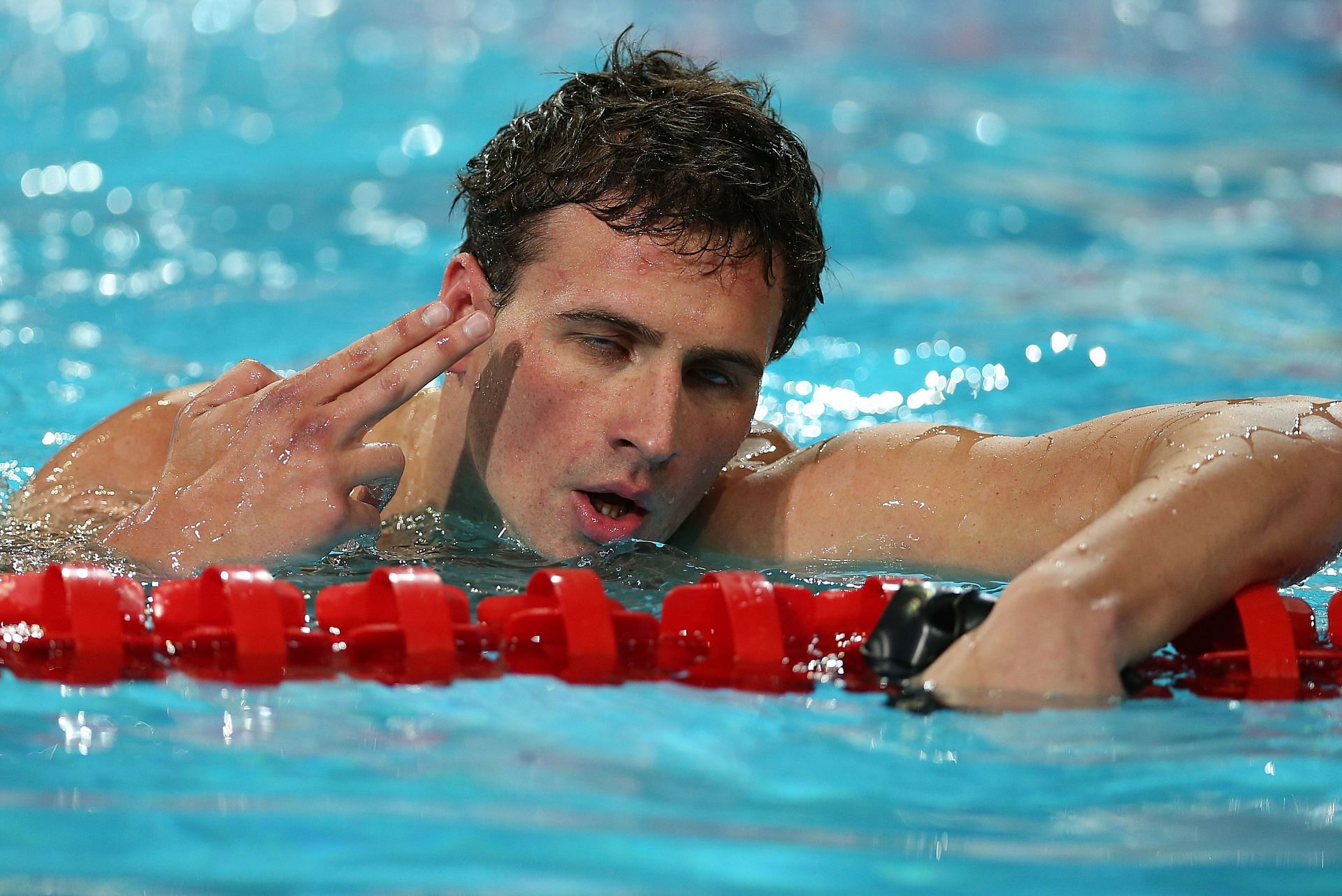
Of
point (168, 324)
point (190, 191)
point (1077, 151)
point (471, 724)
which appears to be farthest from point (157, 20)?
point (471, 724)

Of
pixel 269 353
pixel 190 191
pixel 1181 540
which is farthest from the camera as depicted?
pixel 190 191

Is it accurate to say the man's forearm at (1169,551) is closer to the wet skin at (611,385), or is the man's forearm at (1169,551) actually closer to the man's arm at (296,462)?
→ the wet skin at (611,385)

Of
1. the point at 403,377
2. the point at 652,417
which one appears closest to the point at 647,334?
the point at 652,417

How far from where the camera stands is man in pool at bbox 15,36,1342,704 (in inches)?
88.2

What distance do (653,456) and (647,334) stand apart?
21 centimetres

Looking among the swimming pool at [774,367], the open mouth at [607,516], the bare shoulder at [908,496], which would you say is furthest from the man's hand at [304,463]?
the bare shoulder at [908,496]

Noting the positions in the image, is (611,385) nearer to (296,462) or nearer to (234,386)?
(296,462)

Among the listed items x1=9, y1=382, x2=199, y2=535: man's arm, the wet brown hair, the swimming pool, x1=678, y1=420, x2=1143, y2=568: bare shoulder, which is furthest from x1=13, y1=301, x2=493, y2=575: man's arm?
x1=678, y1=420, x2=1143, y2=568: bare shoulder

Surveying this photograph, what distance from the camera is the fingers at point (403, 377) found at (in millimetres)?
2393

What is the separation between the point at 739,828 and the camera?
146 cm

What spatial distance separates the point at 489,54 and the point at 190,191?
2.83m

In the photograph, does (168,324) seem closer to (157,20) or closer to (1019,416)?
(1019,416)

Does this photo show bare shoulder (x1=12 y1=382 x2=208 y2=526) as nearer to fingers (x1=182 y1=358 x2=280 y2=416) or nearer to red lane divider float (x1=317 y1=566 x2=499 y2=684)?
fingers (x1=182 y1=358 x2=280 y2=416)

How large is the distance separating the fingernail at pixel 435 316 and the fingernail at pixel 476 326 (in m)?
0.05
